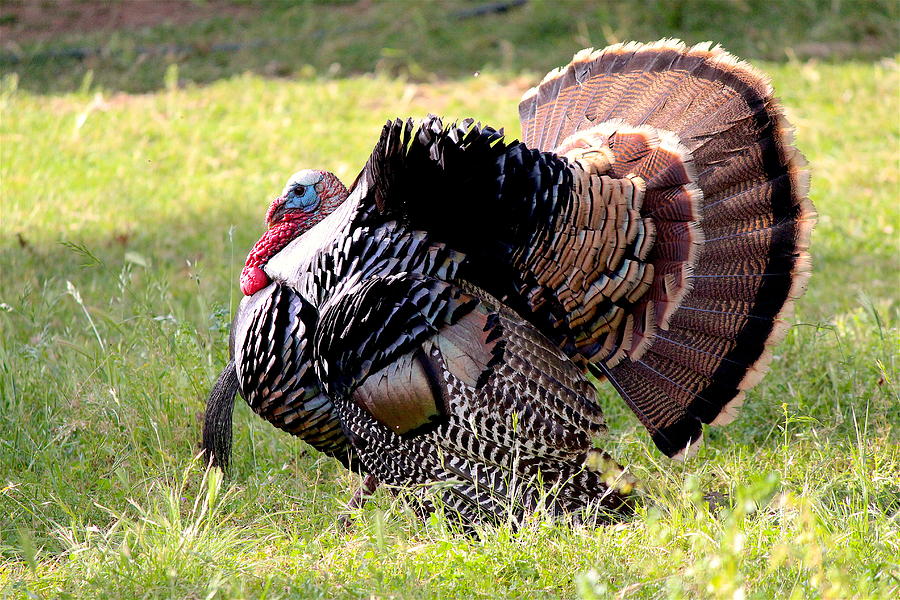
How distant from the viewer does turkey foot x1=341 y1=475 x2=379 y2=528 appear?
341 centimetres

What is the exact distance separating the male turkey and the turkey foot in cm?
14

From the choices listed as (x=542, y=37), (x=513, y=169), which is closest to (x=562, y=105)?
(x=513, y=169)

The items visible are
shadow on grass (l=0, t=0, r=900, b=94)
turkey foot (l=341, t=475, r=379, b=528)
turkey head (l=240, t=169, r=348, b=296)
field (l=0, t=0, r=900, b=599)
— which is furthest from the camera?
shadow on grass (l=0, t=0, r=900, b=94)

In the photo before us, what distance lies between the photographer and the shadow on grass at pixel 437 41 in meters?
8.34

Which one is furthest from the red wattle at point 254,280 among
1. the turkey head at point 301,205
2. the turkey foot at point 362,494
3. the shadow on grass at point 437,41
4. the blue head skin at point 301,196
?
the shadow on grass at point 437,41

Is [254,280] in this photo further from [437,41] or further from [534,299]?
[437,41]

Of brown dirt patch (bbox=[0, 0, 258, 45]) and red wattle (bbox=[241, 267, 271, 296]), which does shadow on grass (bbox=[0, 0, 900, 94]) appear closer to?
brown dirt patch (bbox=[0, 0, 258, 45])

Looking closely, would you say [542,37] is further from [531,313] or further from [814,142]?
[531,313]

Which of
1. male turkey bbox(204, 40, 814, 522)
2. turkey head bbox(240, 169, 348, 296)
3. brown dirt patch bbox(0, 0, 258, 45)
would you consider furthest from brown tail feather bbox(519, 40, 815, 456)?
brown dirt patch bbox(0, 0, 258, 45)

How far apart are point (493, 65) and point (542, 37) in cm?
64

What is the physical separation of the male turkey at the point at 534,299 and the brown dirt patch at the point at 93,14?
6801 mm

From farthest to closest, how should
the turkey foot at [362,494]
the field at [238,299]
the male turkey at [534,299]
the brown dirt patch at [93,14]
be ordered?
the brown dirt patch at [93,14]
the turkey foot at [362,494]
the male turkey at [534,299]
the field at [238,299]

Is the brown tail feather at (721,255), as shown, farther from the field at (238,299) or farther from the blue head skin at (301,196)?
the blue head skin at (301,196)

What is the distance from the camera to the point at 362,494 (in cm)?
350
